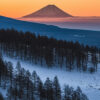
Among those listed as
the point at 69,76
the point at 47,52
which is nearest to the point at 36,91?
the point at 69,76

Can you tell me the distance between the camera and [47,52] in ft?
224

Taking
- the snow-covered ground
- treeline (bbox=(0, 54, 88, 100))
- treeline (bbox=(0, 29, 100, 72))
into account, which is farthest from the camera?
treeline (bbox=(0, 29, 100, 72))

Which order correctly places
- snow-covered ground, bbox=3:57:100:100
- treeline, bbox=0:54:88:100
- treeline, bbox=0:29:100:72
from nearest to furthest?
treeline, bbox=0:54:88:100 → snow-covered ground, bbox=3:57:100:100 → treeline, bbox=0:29:100:72

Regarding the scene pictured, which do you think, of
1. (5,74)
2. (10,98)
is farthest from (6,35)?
(10,98)

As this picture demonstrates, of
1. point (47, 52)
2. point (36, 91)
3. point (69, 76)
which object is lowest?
point (69, 76)

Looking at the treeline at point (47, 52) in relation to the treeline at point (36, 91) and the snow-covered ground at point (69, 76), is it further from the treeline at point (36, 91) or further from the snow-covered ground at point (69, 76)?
the treeline at point (36, 91)

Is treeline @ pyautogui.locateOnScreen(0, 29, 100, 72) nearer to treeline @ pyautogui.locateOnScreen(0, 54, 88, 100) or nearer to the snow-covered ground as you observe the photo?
the snow-covered ground

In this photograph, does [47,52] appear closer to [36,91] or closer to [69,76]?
[69,76]

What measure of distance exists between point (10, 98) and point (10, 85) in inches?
180

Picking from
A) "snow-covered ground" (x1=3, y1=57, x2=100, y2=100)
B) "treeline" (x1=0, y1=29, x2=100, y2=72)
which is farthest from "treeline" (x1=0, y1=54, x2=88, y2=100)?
"treeline" (x1=0, y1=29, x2=100, y2=72)

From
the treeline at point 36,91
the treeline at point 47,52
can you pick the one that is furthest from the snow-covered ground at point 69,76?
the treeline at point 36,91

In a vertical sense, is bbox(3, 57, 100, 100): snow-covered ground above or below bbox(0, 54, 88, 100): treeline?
below

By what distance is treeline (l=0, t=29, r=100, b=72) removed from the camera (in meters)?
68.8

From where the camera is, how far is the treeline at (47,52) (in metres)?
68.8
